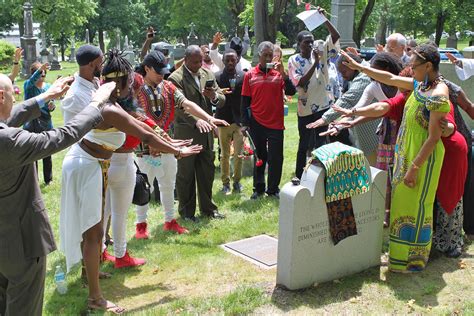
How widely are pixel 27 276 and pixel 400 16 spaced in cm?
3375

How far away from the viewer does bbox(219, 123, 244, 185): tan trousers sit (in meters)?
7.86

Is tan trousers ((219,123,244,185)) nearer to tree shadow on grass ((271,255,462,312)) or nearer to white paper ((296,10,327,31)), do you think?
white paper ((296,10,327,31))

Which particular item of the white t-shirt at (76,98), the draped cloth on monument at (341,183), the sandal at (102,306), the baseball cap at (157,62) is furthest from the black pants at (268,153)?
the sandal at (102,306)

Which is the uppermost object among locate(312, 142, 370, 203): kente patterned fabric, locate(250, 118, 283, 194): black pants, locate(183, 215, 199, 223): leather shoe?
locate(312, 142, 370, 203): kente patterned fabric

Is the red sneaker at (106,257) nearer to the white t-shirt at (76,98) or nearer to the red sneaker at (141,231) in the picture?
the red sneaker at (141,231)

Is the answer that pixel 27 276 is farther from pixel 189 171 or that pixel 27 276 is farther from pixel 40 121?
pixel 40 121

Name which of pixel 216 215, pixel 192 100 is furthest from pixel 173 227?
pixel 192 100

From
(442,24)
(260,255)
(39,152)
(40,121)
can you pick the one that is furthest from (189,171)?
(442,24)

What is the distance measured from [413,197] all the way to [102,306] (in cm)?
281

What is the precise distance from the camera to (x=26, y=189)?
3248mm

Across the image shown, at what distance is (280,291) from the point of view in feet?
14.8

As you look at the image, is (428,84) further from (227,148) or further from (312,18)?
(227,148)

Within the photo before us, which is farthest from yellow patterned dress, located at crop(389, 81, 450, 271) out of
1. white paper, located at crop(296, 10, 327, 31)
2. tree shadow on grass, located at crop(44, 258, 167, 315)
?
tree shadow on grass, located at crop(44, 258, 167, 315)

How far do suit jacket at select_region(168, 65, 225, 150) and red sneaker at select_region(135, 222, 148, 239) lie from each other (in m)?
1.11
